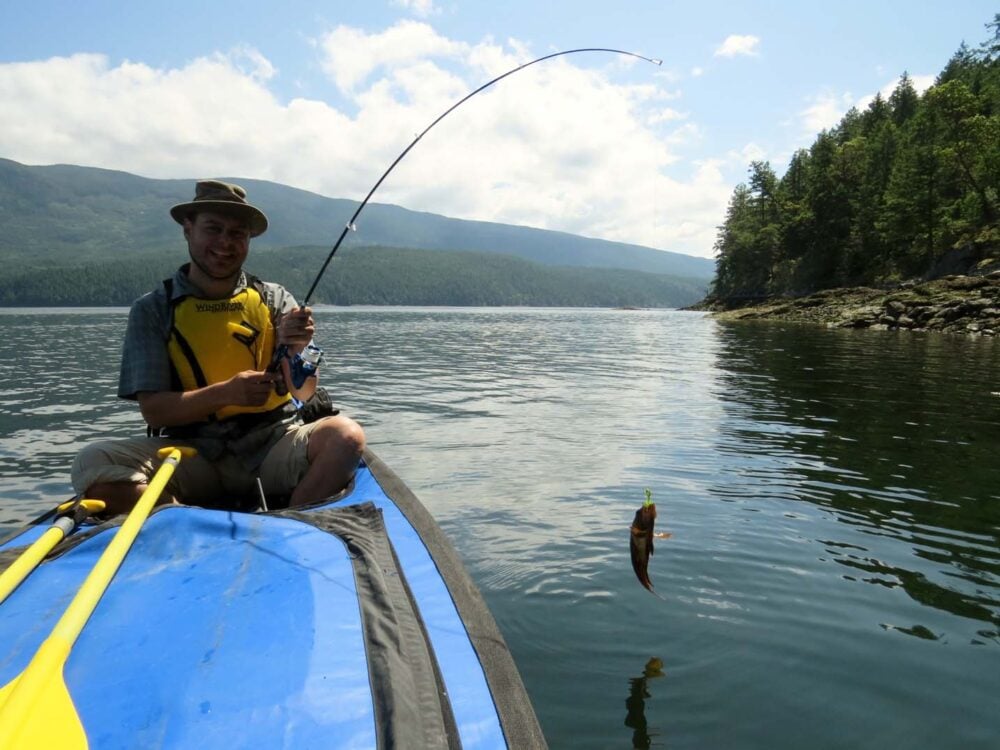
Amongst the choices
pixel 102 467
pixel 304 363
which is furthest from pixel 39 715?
pixel 304 363

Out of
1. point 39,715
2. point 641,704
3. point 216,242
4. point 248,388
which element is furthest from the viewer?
point 216,242

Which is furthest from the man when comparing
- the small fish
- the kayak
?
the small fish

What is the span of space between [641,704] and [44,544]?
3207mm

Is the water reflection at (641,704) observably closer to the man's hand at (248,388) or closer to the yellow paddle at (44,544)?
the yellow paddle at (44,544)

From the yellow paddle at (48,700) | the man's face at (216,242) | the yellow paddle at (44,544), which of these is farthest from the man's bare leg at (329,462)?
the yellow paddle at (48,700)

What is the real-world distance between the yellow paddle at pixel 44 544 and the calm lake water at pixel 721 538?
263 cm

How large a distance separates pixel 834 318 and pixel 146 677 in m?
53.1

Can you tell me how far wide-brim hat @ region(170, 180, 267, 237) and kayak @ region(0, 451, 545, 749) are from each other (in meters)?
2.34

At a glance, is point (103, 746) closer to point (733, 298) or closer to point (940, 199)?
point (940, 199)

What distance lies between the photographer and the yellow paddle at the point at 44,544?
232 cm

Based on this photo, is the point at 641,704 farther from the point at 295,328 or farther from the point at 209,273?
the point at 209,273

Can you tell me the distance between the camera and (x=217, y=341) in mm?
4934

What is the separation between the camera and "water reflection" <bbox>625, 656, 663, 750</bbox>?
136 inches

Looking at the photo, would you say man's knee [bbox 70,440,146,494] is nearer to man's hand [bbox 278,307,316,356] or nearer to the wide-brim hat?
man's hand [bbox 278,307,316,356]
